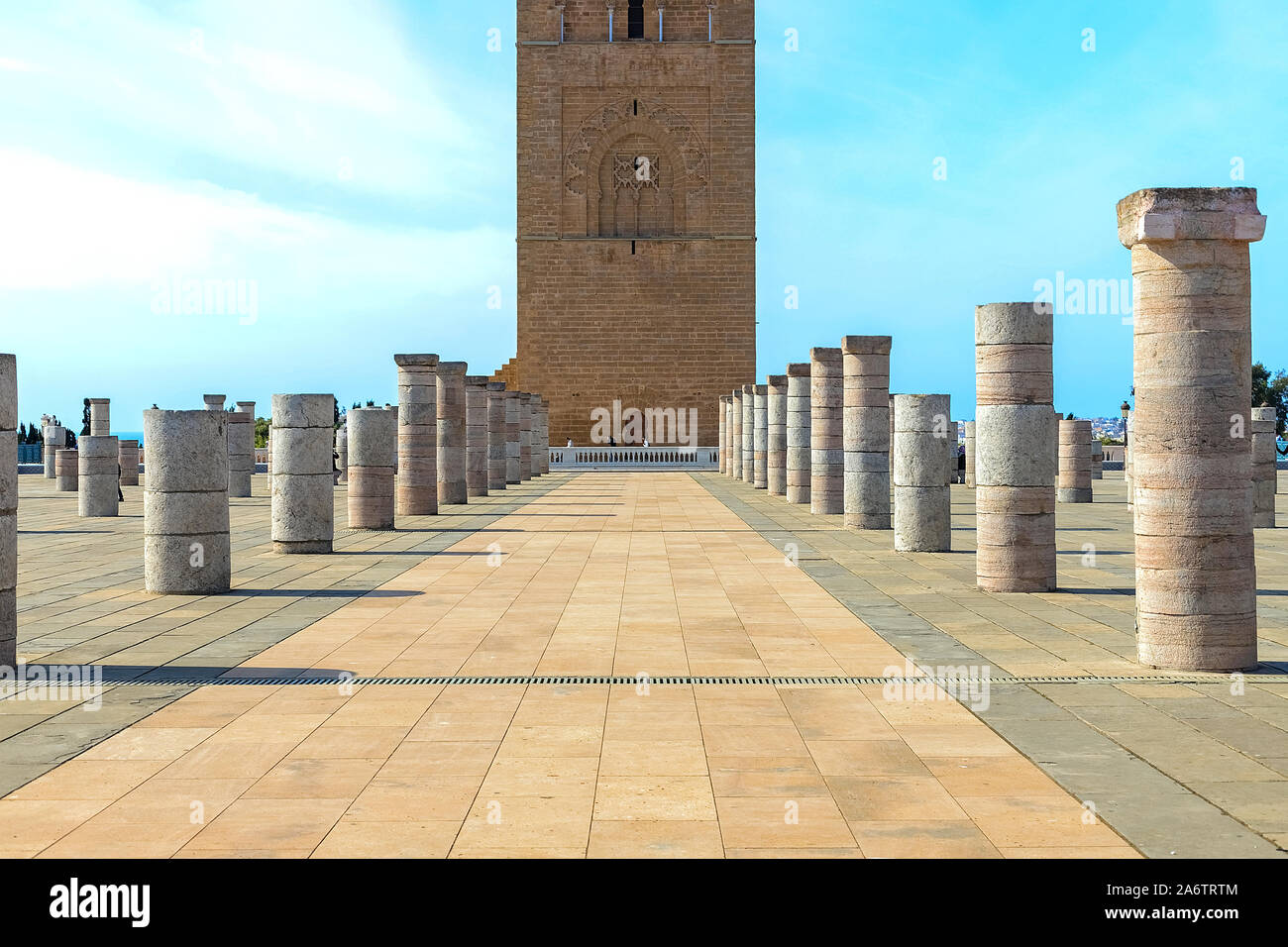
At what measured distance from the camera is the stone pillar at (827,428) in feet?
59.5

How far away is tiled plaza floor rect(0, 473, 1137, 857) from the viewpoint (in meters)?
4.01

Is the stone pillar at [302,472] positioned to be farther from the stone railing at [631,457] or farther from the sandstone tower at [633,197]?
the sandstone tower at [633,197]

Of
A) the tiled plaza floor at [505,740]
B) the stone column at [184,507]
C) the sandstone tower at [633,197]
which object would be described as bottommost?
the tiled plaza floor at [505,740]

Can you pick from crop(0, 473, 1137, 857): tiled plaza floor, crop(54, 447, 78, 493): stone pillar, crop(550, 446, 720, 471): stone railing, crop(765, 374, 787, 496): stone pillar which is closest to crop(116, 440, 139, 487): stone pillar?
crop(54, 447, 78, 493): stone pillar

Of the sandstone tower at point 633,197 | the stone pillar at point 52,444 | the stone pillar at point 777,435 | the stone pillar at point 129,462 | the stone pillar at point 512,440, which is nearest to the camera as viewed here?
the stone pillar at point 777,435

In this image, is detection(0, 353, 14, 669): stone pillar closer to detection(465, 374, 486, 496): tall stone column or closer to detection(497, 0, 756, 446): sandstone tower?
detection(465, 374, 486, 496): tall stone column

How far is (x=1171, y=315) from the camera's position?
677 centimetres

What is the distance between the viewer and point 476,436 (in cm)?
2359

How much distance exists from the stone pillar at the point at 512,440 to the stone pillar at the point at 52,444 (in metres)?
11.3

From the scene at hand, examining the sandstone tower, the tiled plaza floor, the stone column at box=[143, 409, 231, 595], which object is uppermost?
the sandstone tower

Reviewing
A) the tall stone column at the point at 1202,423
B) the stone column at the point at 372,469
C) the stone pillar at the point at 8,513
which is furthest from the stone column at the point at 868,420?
the stone pillar at the point at 8,513

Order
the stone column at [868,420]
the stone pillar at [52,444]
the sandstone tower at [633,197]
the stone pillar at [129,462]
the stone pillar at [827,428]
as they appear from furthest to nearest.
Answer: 1. the sandstone tower at [633,197]
2. the stone pillar at [52,444]
3. the stone pillar at [129,462]
4. the stone pillar at [827,428]
5. the stone column at [868,420]

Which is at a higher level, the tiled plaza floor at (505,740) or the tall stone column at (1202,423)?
the tall stone column at (1202,423)
